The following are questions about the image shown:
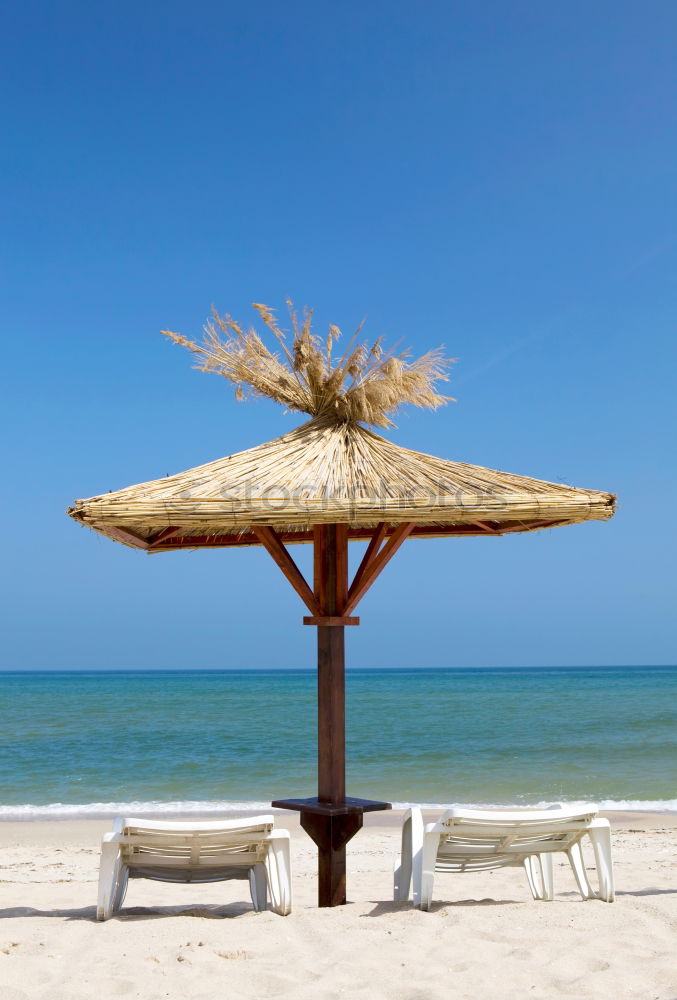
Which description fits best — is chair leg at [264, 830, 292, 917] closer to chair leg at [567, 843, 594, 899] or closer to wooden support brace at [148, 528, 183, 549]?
chair leg at [567, 843, 594, 899]

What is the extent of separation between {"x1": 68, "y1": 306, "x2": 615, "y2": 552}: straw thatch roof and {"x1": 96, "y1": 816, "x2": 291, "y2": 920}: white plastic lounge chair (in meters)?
1.31

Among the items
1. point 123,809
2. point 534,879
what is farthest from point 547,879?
point 123,809

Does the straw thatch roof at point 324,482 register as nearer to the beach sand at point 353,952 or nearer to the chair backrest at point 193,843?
the chair backrest at point 193,843

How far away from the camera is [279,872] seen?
156 inches

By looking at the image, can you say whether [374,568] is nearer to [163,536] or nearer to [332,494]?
[332,494]

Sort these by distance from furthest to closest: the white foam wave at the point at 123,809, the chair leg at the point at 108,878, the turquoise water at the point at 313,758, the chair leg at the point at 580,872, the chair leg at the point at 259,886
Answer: the turquoise water at the point at 313,758 → the white foam wave at the point at 123,809 → the chair leg at the point at 580,872 → the chair leg at the point at 259,886 → the chair leg at the point at 108,878

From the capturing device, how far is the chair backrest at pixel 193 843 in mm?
3854

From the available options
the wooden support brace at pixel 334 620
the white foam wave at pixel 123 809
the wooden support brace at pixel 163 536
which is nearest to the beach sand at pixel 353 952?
the wooden support brace at pixel 334 620

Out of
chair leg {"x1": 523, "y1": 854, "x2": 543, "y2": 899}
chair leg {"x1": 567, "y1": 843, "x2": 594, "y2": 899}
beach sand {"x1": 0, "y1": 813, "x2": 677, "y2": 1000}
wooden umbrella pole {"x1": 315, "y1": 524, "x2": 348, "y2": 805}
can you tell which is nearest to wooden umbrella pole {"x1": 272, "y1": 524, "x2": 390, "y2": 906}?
wooden umbrella pole {"x1": 315, "y1": 524, "x2": 348, "y2": 805}

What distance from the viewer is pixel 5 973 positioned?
3197 mm

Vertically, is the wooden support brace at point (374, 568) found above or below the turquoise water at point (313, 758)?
above

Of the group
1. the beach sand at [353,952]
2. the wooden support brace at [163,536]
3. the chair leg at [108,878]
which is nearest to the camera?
the beach sand at [353,952]

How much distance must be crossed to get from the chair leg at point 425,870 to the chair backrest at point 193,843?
2.15 ft

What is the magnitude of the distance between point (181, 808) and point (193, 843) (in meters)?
7.39
